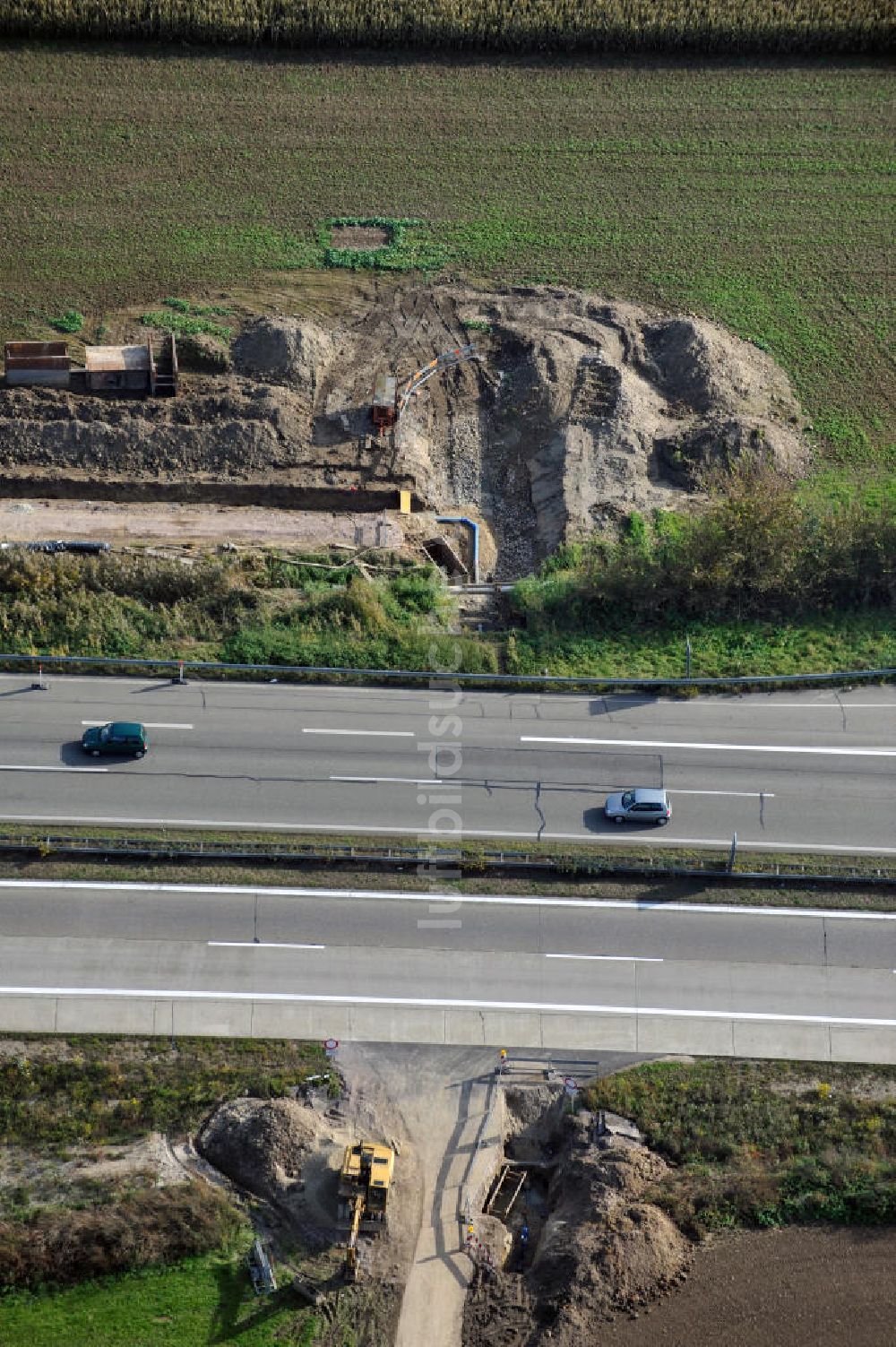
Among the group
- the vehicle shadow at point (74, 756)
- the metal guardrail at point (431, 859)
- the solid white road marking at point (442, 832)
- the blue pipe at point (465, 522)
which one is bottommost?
the metal guardrail at point (431, 859)

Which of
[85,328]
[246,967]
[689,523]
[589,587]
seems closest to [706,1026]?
[246,967]

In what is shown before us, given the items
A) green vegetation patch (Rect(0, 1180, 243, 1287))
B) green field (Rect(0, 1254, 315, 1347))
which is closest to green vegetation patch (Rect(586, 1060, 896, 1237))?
green field (Rect(0, 1254, 315, 1347))

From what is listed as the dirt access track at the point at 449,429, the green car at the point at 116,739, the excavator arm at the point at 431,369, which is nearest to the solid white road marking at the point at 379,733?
the green car at the point at 116,739

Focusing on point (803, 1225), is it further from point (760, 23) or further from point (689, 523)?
point (760, 23)

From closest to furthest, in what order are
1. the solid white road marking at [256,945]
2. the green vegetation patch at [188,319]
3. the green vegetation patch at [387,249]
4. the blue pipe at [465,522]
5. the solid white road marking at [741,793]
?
the solid white road marking at [256,945] → the solid white road marking at [741,793] → the blue pipe at [465,522] → the green vegetation patch at [188,319] → the green vegetation patch at [387,249]

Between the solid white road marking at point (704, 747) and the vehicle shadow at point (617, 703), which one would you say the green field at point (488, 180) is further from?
the vehicle shadow at point (617, 703)

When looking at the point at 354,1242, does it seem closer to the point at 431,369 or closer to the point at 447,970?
the point at 447,970

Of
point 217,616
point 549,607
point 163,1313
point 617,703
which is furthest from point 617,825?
point 163,1313
